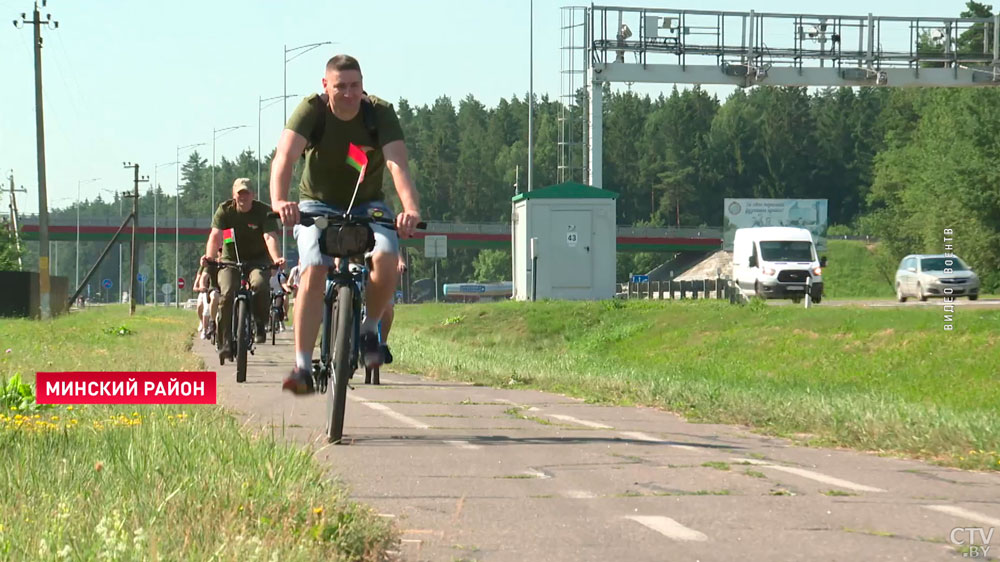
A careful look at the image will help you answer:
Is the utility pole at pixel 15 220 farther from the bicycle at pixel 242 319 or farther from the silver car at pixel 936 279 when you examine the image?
the bicycle at pixel 242 319

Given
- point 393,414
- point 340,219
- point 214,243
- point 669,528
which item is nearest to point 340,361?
point 340,219

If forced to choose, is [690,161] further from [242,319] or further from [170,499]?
[170,499]

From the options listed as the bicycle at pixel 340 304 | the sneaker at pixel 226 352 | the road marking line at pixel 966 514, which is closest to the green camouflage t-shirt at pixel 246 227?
the sneaker at pixel 226 352

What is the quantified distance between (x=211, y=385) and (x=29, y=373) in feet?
14.0

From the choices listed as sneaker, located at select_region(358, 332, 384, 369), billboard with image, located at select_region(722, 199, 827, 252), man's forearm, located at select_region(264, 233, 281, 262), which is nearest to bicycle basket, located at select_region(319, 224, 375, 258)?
sneaker, located at select_region(358, 332, 384, 369)

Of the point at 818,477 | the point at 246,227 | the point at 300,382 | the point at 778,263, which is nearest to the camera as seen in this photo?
the point at 818,477

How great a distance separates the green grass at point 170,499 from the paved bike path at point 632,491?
31 cm

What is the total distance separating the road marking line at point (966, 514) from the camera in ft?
18.9

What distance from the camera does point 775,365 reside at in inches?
843

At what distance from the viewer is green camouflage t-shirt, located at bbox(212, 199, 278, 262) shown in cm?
1466

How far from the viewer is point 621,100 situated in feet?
626

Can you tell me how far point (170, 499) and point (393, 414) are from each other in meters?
5.65

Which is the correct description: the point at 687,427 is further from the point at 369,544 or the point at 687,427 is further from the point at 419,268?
the point at 419,268

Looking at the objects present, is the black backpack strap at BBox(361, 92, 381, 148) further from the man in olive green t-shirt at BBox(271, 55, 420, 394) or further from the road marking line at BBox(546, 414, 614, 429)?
the road marking line at BBox(546, 414, 614, 429)
